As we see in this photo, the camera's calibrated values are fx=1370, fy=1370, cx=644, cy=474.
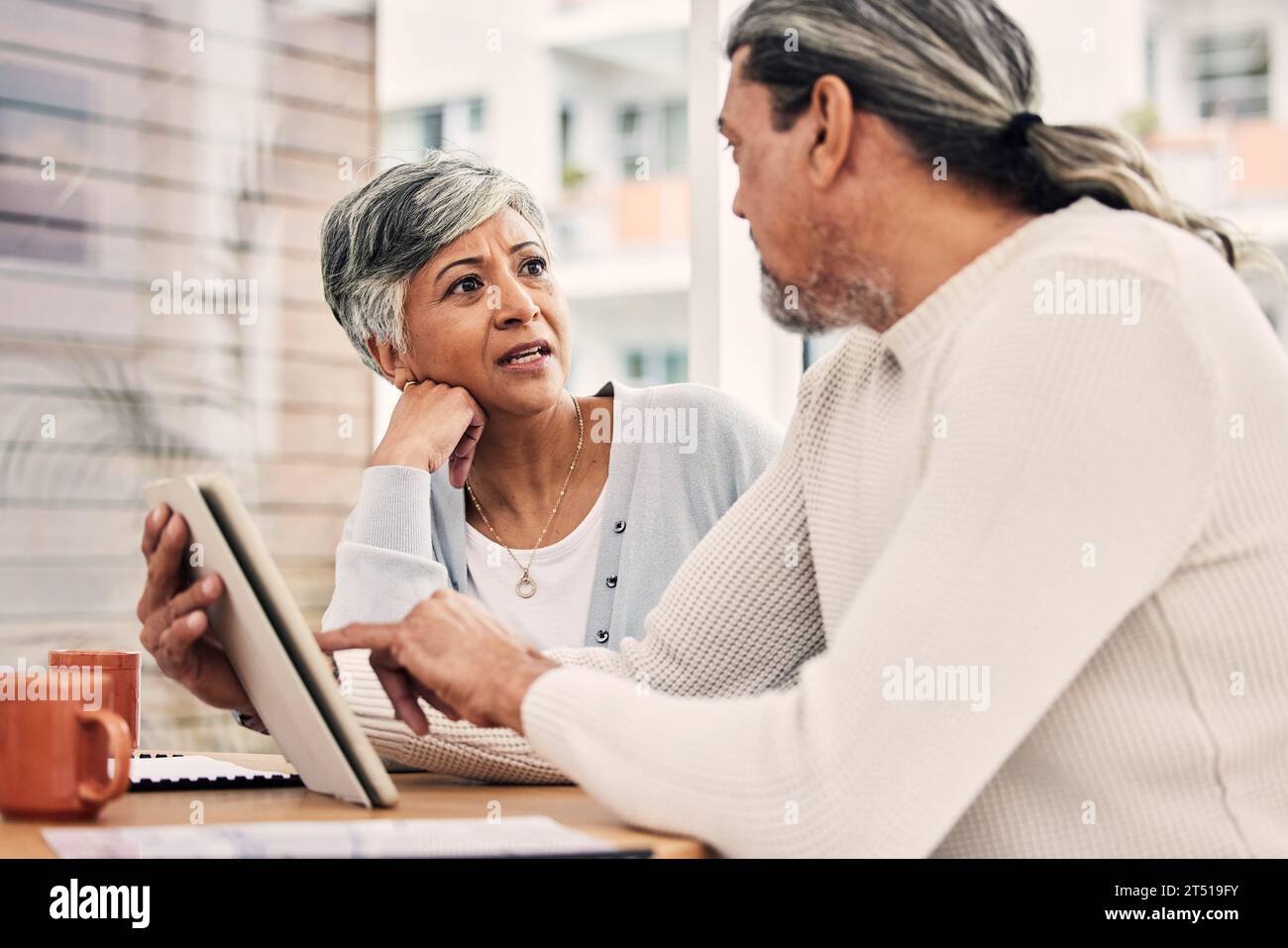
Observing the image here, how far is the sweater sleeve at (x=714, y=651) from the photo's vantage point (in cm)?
124

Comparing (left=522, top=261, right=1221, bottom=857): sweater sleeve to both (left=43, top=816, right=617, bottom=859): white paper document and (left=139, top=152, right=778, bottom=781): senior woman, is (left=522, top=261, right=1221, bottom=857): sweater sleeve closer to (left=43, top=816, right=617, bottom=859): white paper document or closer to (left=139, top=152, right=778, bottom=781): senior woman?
(left=43, top=816, right=617, bottom=859): white paper document

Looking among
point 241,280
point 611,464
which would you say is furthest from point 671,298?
point 611,464

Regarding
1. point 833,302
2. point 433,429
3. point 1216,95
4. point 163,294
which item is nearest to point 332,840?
point 833,302

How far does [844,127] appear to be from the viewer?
1.05 meters

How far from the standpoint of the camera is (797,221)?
110 centimetres

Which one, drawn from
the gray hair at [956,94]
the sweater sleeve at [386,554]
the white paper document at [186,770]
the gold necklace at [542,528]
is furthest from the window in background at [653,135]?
the gray hair at [956,94]

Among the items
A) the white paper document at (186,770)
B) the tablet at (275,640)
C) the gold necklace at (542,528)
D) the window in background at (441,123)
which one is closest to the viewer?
the tablet at (275,640)

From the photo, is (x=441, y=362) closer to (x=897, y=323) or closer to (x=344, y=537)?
(x=344, y=537)

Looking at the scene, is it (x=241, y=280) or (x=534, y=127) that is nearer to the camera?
(x=241, y=280)

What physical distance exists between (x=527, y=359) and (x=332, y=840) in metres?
1.07

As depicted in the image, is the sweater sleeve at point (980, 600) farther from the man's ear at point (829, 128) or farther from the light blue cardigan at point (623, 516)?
the light blue cardigan at point (623, 516)

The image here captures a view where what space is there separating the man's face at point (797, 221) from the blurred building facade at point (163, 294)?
7.39ft

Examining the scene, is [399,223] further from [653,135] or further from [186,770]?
[653,135]

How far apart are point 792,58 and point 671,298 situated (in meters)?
6.55
